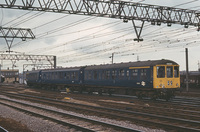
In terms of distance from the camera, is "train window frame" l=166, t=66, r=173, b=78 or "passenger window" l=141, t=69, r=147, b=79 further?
"passenger window" l=141, t=69, r=147, b=79

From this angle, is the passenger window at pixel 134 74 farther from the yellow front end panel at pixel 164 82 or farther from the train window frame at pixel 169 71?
the train window frame at pixel 169 71

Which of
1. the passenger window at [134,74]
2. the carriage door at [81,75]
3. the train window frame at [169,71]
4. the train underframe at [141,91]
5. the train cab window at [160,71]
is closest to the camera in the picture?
the train underframe at [141,91]

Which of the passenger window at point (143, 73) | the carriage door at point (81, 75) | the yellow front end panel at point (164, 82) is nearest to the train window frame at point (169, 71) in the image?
the yellow front end panel at point (164, 82)

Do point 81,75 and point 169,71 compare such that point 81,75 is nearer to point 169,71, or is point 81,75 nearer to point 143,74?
point 143,74

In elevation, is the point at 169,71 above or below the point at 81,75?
above

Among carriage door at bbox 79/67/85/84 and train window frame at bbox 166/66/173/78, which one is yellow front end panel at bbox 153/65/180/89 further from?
carriage door at bbox 79/67/85/84

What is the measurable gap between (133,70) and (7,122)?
42.3 ft

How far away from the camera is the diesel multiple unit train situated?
2050 cm

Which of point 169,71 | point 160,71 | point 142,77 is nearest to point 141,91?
point 142,77

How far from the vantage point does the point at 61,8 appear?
18.1 meters

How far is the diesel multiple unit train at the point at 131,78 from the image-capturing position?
20500 mm

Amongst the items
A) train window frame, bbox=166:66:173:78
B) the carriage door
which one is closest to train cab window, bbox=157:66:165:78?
train window frame, bbox=166:66:173:78

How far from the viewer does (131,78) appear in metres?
22.5

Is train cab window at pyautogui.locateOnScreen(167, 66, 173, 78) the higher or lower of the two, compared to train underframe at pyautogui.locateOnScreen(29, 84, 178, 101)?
higher
